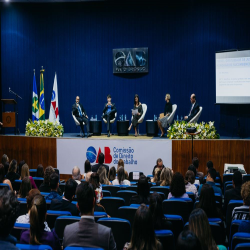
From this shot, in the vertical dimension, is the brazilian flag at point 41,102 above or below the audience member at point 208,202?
above

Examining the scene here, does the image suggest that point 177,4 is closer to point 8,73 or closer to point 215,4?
point 215,4

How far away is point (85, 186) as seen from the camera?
2656mm

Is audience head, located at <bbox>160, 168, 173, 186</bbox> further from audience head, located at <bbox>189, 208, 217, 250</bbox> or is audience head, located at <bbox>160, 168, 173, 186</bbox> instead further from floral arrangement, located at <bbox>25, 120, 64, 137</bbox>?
floral arrangement, located at <bbox>25, 120, 64, 137</bbox>

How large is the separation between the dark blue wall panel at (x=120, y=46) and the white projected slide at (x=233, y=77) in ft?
2.12

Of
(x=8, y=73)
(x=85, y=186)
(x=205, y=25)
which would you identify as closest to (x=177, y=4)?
(x=205, y=25)

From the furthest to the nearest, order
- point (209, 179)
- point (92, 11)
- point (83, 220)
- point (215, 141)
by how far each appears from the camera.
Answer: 1. point (92, 11)
2. point (215, 141)
3. point (209, 179)
4. point (83, 220)

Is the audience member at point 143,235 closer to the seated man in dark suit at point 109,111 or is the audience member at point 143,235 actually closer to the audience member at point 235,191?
the audience member at point 235,191

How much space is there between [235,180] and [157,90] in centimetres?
783

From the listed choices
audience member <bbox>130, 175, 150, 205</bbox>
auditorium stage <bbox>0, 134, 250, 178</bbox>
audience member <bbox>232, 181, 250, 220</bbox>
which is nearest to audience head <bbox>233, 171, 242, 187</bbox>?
audience member <bbox>232, 181, 250, 220</bbox>

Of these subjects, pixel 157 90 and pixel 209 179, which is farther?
pixel 157 90

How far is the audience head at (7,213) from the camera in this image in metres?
1.84

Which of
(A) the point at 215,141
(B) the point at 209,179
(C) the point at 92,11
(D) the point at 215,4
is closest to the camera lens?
(B) the point at 209,179

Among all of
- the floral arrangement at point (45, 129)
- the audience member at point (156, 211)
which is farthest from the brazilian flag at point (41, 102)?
the audience member at point (156, 211)

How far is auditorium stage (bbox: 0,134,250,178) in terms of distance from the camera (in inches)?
359
